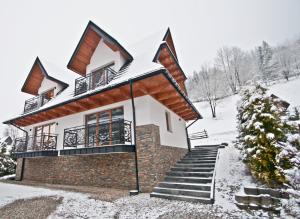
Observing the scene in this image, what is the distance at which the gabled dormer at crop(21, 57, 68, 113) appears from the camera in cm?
1388

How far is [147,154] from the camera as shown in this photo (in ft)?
23.8

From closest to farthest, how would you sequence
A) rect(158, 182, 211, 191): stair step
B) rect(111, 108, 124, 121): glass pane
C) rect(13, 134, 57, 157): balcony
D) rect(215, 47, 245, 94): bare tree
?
rect(158, 182, 211, 191): stair step < rect(111, 108, 124, 121): glass pane < rect(13, 134, 57, 157): balcony < rect(215, 47, 245, 94): bare tree

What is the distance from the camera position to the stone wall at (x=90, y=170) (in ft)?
25.4

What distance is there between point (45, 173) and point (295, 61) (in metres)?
51.5

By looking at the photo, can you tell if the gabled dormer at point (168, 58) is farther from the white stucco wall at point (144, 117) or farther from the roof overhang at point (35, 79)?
the roof overhang at point (35, 79)

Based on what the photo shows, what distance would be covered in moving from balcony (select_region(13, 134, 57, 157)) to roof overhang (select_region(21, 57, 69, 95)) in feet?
16.4

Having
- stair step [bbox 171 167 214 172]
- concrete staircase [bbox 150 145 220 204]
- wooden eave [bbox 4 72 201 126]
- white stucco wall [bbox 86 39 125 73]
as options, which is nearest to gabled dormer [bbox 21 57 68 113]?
wooden eave [bbox 4 72 201 126]

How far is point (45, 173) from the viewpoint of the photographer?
36.8ft

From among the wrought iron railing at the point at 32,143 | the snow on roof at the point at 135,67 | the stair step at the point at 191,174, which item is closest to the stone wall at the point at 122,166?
the stair step at the point at 191,174

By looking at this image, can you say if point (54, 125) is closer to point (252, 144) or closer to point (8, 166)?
point (8, 166)

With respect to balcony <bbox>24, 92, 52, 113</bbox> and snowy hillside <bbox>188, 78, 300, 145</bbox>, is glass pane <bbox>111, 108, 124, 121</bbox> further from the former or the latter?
snowy hillside <bbox>188, 78, 300, 145</bbox>

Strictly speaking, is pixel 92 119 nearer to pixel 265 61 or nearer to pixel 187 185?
pixel 187 185

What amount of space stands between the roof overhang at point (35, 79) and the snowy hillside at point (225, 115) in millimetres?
17998

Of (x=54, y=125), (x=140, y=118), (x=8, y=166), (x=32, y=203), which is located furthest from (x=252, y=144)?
(x=8, y=166)
